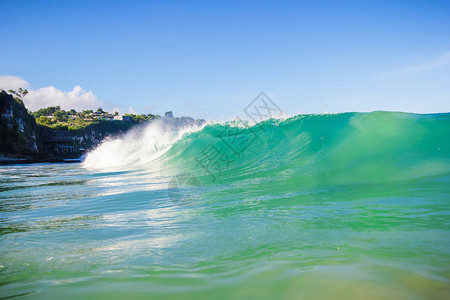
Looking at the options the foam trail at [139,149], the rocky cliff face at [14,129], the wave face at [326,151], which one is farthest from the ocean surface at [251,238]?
the rocky cliff face at [14,129]

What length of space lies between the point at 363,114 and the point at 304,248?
11236 mm

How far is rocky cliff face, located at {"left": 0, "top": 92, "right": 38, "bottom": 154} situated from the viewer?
4788 centimetres

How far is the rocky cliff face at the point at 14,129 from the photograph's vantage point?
157ft

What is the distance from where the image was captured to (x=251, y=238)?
301cm

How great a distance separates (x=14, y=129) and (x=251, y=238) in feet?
192

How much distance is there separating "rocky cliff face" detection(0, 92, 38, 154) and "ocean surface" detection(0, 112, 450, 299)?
51.2 meters

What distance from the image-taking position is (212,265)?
2.37m

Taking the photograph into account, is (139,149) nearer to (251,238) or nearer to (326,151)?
(326,151)

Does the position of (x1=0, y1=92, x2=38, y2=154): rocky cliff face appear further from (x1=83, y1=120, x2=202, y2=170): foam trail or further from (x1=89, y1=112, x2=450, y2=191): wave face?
(x1=89, y1=112, x2=450, y2=191): wave face

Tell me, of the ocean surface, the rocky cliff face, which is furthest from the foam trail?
the rocky cliff face

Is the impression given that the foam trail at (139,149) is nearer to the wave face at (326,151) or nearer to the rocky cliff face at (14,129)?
the wave face at (326,151)

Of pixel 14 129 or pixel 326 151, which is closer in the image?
pixel 326 151

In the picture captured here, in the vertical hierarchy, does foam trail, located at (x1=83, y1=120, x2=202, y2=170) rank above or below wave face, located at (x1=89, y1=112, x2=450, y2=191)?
above

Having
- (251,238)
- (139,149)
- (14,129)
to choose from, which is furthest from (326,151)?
(14,129)
